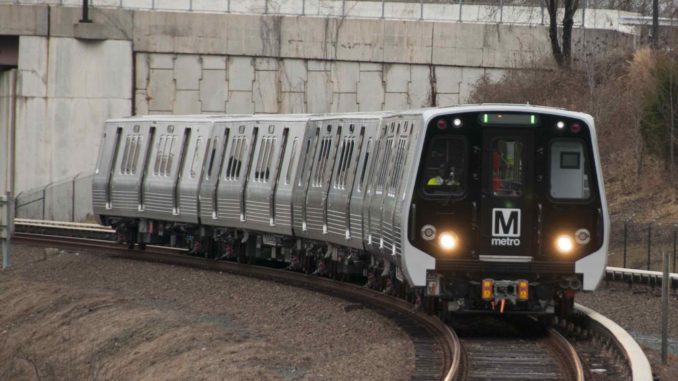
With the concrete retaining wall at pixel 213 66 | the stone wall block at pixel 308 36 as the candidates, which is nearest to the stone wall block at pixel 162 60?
the concrete retaining wall at pixel 213 66

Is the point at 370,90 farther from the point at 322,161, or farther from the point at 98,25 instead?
the point at 322,161

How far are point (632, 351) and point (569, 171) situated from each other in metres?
3.54

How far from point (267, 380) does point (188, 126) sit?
16457 millimetres

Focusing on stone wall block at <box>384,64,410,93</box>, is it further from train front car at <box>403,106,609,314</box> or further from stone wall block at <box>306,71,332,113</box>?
train front car at <box>403,106,609,314</box>

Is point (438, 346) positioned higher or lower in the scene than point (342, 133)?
lower

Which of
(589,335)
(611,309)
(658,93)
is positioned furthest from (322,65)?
(589,335)

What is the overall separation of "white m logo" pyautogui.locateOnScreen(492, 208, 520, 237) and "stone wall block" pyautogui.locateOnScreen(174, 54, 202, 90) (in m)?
26.7

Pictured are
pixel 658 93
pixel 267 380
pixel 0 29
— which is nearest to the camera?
pixel 267 380

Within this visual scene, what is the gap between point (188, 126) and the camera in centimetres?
2962

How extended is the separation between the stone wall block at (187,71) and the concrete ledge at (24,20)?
12.8 feet

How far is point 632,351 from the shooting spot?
1414 cm

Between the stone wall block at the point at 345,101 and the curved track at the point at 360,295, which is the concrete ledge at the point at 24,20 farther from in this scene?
the stone wall block at the point at 345,101

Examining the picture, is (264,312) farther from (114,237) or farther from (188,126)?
(114,237)

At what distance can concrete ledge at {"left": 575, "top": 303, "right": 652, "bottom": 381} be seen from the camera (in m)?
12.9
